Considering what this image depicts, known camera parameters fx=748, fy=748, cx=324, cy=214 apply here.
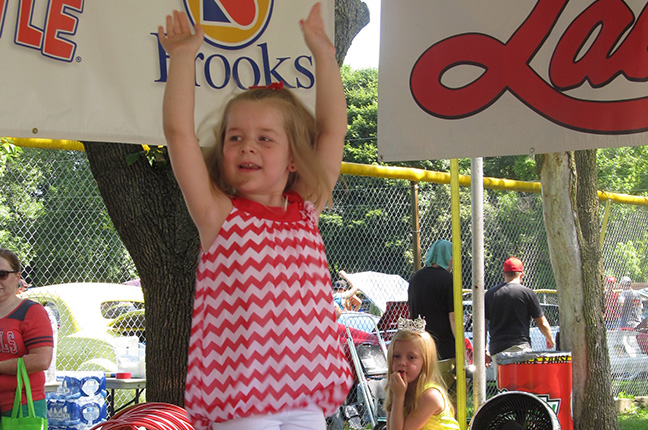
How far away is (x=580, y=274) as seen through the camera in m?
6.29

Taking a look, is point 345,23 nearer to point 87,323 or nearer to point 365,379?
point 365,379

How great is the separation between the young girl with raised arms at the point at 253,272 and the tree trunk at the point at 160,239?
67.5 inches

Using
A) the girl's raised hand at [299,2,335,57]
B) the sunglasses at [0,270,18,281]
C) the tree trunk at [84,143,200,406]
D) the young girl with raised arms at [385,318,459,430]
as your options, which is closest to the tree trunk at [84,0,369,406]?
the tree trunk at [84,143,200,406]

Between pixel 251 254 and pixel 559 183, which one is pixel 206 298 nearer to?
pixel 251 254

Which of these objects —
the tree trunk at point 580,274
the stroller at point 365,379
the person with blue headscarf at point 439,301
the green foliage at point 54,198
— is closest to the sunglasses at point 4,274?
the green foliage at point 54,198

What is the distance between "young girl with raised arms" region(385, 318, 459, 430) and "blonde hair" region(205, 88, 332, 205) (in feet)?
7.54

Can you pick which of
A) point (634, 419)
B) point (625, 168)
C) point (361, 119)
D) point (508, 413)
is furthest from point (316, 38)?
point (361, 119)

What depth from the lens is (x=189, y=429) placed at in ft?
10.5

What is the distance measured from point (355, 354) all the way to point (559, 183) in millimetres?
2272

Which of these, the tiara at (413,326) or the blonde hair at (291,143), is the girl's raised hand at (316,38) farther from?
the tiara at (413,326)

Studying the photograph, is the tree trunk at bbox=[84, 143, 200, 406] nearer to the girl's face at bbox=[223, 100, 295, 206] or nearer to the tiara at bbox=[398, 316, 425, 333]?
the tiara at bbox=[398, 316, 425, 333]

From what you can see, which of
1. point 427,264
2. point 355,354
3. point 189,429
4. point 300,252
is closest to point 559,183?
point 427,264

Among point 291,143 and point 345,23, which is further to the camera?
point 345,23

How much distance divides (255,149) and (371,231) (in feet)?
19.4
